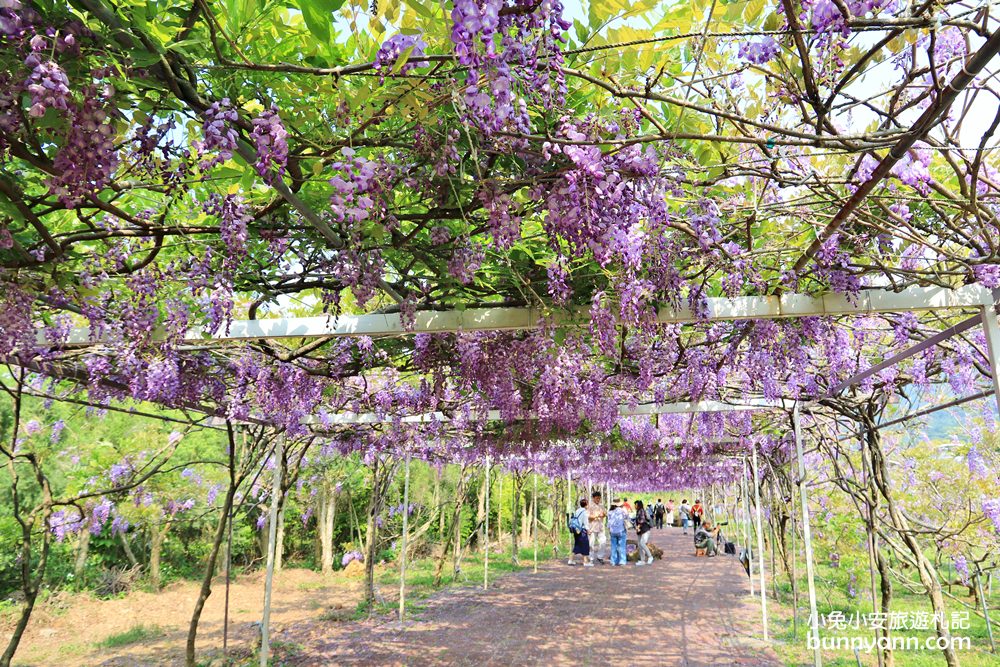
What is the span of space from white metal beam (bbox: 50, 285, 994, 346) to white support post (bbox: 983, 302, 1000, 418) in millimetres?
151

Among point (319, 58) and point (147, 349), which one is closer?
point (319, 58)

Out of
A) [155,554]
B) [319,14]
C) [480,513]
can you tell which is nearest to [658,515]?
[480,513]

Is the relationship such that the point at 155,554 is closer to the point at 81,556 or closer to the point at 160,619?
the point at 81,556

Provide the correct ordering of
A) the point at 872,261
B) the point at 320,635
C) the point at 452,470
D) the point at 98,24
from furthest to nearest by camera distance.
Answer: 1. the point at 452,470
2. the point at 320,635
3. the point at 872,261
4. the point at 98,24

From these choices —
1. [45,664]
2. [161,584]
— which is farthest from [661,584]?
[45,664]

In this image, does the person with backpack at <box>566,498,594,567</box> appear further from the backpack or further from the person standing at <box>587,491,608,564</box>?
the backpack

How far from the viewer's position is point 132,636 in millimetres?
6684

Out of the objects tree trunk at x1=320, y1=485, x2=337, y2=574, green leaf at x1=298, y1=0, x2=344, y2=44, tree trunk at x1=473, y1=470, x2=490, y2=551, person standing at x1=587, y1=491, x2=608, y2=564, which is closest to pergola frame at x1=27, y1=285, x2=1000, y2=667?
green leaf at x1=298, y1=0, x2=344, y2=44

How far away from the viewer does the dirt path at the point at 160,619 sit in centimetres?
597

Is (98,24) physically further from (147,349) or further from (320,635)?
(320,635)

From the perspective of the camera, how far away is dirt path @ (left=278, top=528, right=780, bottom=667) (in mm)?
5789

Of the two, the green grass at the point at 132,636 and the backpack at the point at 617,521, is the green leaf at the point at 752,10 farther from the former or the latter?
the backpack at the point at 617,521

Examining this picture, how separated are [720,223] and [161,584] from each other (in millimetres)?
9795

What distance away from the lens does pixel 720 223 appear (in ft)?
8.21
